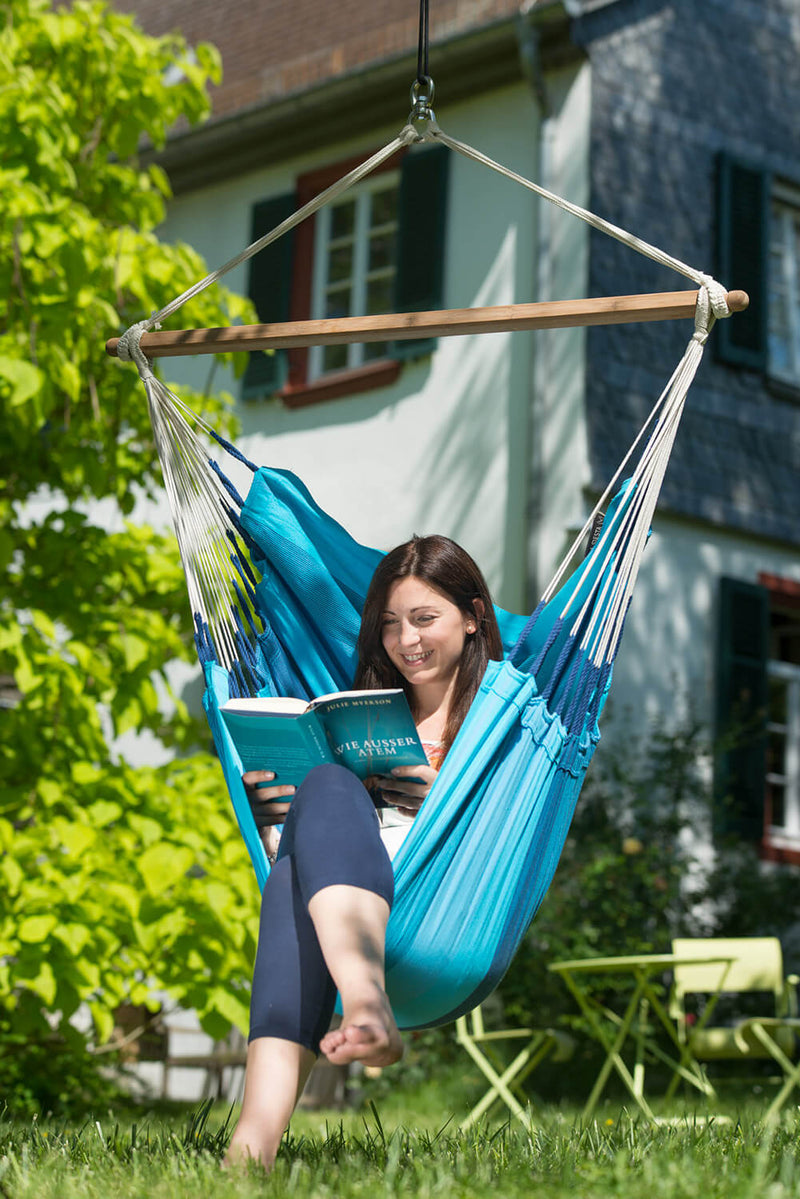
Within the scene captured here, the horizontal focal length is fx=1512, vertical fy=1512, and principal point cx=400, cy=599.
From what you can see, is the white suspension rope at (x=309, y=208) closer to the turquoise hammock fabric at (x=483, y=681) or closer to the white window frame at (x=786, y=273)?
the turquoise hammock fabric at (x=483, y=681)

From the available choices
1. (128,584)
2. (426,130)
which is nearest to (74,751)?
(128,584)

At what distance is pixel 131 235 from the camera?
431cm

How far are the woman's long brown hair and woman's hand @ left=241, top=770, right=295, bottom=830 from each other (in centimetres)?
36

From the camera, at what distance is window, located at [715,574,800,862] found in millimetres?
7309

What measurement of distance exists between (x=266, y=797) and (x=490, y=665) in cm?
44

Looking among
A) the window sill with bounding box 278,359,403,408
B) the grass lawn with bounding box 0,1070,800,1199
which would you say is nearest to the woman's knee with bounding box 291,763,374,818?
the grass lawn with bounding box 0,1070,800,1199

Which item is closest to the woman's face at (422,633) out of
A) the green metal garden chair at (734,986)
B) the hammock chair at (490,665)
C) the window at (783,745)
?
the hammock chair at (490,665)

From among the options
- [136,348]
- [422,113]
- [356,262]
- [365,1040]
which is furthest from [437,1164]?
[356,262]

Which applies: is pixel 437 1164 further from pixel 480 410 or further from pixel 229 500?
pixel 480 410

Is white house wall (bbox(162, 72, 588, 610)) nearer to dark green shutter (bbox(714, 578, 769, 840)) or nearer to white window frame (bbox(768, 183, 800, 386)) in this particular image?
dark green shutter (bbox(714, 578, 769, 840))

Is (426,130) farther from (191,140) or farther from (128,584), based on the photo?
(191,140)

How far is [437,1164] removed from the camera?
2045 millimetres

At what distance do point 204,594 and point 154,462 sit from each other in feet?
5.92

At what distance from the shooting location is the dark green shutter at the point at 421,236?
7.74 meters
